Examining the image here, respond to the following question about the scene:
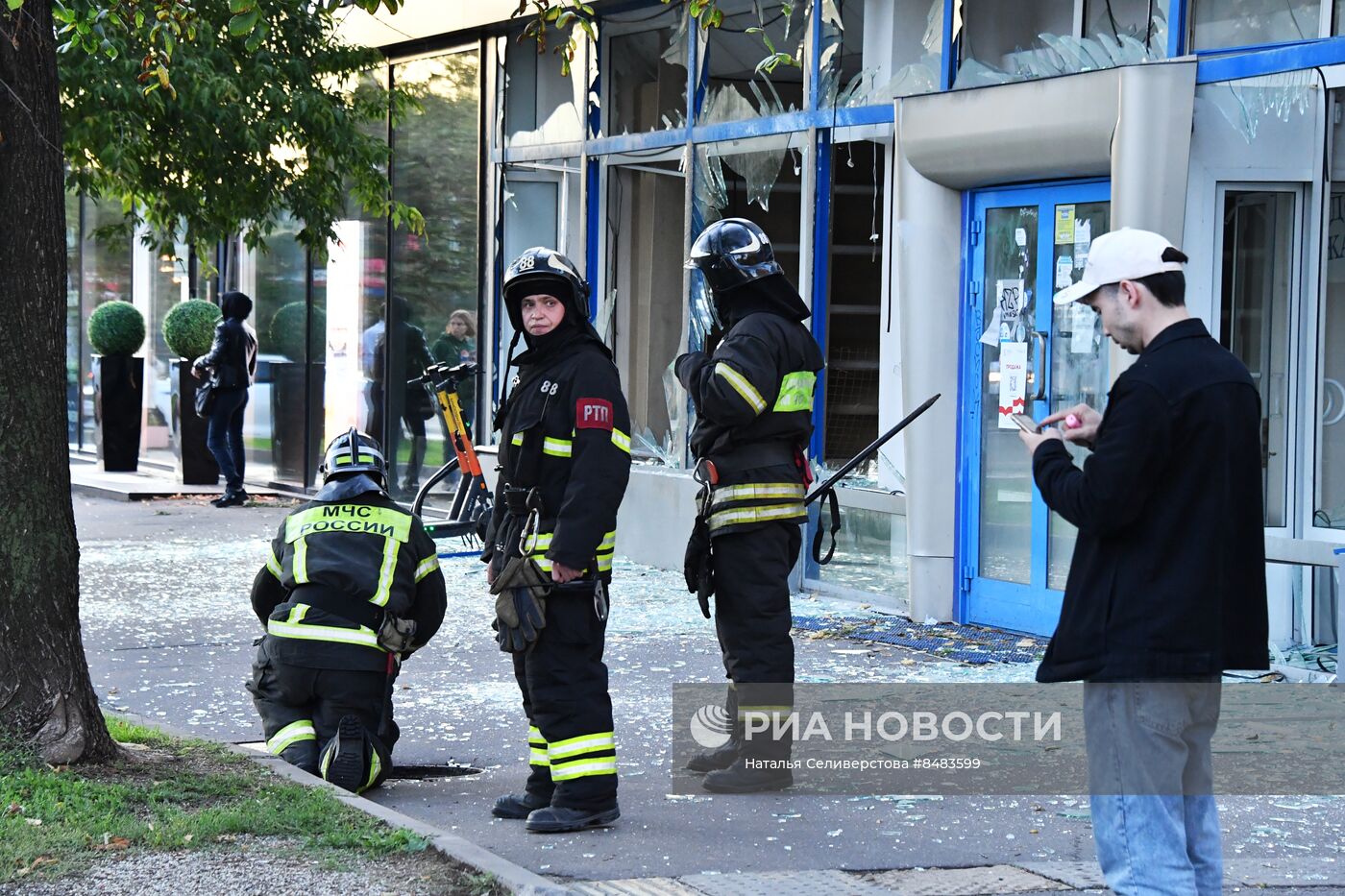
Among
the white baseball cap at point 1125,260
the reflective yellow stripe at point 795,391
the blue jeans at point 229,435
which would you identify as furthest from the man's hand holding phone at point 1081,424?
the blue jeans at point 229,435

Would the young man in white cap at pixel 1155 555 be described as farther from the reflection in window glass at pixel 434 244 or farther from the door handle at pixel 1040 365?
the reflection in window glass at pixel 434 244

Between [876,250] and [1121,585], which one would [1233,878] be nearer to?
[1121,585]

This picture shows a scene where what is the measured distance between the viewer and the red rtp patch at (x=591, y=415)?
5488mm

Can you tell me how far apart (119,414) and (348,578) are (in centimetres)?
1421

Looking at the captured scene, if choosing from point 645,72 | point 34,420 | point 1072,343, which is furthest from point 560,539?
point 645,72

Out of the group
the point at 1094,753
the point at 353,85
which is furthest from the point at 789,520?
the point at 353,85

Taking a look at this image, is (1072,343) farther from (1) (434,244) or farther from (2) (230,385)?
(2) (230,385)

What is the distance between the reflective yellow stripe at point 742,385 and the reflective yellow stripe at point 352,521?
122cm

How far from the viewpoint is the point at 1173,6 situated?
8344 mm

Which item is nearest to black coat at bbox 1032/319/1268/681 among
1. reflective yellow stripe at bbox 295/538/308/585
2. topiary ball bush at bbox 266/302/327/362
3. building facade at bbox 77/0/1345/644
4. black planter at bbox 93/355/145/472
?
reflective yellow stripe at bbox 295/538/308/585

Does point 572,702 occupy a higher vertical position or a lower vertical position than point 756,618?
lower

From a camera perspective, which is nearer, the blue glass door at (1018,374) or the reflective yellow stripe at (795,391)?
the reflective yellow stripe at (795,391)

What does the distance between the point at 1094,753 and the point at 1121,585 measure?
39cm

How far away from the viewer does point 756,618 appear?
597cm
